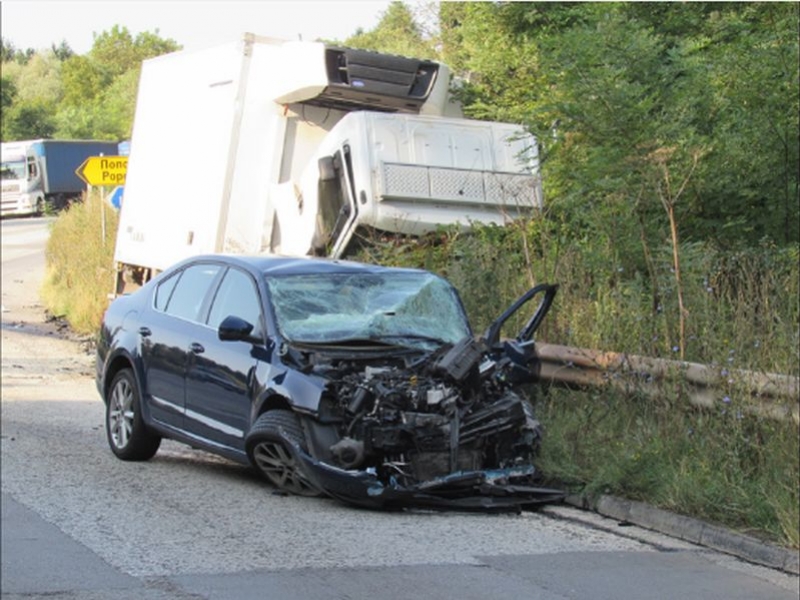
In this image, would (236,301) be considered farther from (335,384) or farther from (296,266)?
(335,384)

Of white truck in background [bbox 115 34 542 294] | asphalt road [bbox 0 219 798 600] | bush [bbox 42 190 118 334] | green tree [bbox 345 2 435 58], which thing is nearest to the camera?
asphalt road [bbox 0 219 798 600]

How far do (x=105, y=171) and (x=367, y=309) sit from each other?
521 inches

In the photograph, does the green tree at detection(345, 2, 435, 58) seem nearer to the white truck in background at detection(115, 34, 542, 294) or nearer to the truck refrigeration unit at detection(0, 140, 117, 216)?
the white truck in background at detection(115, 34, 542, 294)

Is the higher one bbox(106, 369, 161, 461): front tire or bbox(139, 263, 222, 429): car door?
bbox(139, 263, 222, 429): car door

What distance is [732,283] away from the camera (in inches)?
428

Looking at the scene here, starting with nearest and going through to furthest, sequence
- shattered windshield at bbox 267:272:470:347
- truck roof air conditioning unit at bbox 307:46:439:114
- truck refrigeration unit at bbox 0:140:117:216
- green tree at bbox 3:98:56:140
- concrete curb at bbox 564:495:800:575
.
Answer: concrete curb at bbox 564:495:800:575, shattered windshield at bbox 267:272:470:347, green tree at bbox 3:98:56:140, truck roof air conditioning unit at bbox 307:46:439:114, truck refrigeration unit at bbox 0:140:117:216

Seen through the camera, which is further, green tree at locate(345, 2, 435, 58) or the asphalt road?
green tree at locate(345, 2, 435, 58)

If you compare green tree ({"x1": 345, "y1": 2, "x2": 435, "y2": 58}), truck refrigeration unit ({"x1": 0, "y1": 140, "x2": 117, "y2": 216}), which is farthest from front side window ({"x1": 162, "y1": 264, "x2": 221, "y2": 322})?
green tree ({"x1": 345, "y1": 2, "x2": 435, "y2": 58})

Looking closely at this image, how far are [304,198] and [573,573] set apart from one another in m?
8.86

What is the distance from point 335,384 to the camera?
869 centimetres

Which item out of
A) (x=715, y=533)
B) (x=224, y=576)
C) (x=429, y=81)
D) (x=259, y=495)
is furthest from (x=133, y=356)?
(x=429, y=81)

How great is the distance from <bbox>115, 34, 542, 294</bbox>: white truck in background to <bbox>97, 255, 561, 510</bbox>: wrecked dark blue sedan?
13.8ft

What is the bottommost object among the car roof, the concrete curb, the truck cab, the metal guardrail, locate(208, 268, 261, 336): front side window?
the concrete curb

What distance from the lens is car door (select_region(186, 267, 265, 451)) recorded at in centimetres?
928
